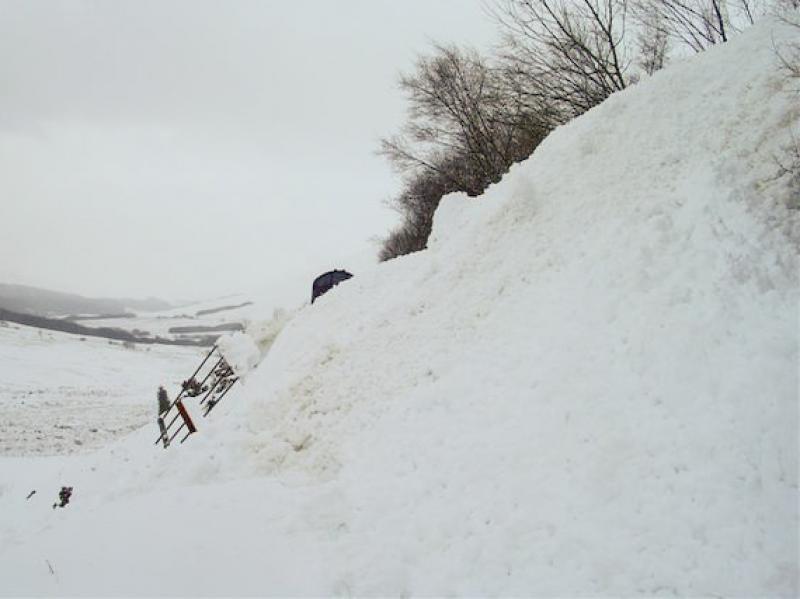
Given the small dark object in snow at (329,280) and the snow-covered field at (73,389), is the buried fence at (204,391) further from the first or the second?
the snow-covered field at (73,389)

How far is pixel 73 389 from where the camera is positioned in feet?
114

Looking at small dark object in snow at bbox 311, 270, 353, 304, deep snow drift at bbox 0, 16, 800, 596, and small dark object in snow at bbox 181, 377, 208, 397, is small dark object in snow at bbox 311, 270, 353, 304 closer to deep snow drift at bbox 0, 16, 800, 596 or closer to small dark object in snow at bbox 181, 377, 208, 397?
small dark object in snow at bbox 181, 377, 208, 397

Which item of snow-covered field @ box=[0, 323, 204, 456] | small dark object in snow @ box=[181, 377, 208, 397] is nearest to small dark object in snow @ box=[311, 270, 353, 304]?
small dark object in snow @ box=[181, 377, 208, 397]

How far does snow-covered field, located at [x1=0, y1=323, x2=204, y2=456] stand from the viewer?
22.3 meters

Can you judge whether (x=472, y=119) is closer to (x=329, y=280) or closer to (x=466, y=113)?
(x=466, y=113)

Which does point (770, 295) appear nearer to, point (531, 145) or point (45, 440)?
point (531, 145)

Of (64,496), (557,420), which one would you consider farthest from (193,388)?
(557,420)

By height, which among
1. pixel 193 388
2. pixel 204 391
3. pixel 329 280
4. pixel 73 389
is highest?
pixel 73 389

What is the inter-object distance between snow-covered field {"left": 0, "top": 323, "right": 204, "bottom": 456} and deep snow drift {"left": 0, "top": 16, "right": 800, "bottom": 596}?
14.1 metres

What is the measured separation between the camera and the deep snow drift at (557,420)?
4.55 meters

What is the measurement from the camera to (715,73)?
9.16 metres

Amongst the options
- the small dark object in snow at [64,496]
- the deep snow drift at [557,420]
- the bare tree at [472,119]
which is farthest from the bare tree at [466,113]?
the small dark object in snow at [64,496]

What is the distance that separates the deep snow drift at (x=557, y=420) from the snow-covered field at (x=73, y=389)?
1412 centimetres

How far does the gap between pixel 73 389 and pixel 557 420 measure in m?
39.8
